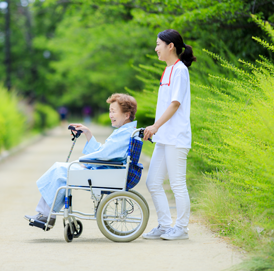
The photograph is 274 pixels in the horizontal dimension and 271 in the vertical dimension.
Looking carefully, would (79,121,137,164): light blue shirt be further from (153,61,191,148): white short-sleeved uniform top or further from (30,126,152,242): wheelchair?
(153,61,191,148): white short-sleeved uniform top

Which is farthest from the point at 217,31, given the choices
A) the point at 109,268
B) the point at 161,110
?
the point at 109,268

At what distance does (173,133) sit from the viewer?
181 inches

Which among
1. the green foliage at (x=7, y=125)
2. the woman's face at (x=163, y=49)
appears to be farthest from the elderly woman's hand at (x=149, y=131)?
the green foliage at (x=7, y=125)

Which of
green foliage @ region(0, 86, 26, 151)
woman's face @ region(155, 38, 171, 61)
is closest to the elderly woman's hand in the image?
woman's face @ region(155, 38, 171, 61)

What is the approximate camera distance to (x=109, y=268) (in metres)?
3.76

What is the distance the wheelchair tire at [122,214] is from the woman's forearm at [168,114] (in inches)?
29.3

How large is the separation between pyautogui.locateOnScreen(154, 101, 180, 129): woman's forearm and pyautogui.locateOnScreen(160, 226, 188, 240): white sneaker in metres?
1.10

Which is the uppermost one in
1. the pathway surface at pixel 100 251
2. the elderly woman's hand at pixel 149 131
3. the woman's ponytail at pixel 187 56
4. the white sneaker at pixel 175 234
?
the woman's ponytail at pixel 187 56

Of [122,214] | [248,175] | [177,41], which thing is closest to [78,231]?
[122,214]

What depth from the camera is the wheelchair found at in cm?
459

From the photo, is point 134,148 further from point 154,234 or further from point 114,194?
point 154,234

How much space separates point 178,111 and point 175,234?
124 cm

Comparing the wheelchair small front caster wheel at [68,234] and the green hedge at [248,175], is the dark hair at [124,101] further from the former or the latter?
the wheelchair small front caster wheel at [68,234]

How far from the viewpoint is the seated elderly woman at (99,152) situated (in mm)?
4656
